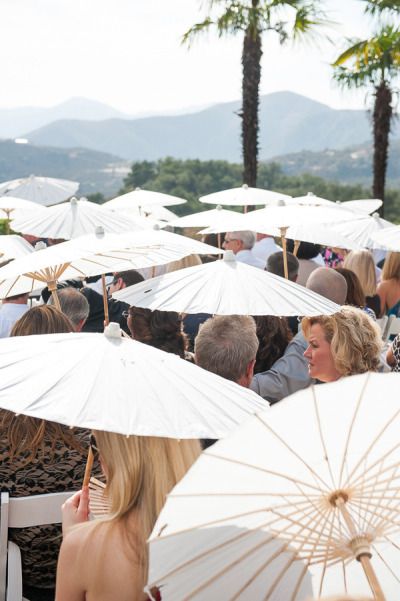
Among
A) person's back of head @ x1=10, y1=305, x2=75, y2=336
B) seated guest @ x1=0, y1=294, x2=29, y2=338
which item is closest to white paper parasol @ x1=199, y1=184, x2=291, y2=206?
seated guest @ x1=0, y1=294, x2=29, y2=338

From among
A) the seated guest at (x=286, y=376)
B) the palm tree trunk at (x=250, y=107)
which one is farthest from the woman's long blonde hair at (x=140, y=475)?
the palm tree trunk at (x=250, y=107)

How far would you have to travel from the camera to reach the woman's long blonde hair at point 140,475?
2234mm

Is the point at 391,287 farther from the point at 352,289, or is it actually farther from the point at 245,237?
the point at 245,237

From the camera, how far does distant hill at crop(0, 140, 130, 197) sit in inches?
5389

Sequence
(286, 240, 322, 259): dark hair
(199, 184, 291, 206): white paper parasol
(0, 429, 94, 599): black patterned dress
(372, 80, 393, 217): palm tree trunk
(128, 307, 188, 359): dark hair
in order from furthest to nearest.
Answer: (372, 80, 393, 217): palm tree trunk → (199, 184, 291, 206): white paper parasol → (286, 240, 322, 259): dark hair → (128, 307, 188, 359): dark hair → (0, 429, 94, 599): black patterned dress

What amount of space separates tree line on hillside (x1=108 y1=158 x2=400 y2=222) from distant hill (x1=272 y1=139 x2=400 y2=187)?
83.1 metres

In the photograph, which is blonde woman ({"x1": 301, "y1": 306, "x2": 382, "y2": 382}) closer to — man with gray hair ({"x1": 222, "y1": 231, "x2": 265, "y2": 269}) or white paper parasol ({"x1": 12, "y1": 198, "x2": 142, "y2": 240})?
white paper parasol ({"x1": 12, "y1": 198, "x2": 142, "y2": 240})

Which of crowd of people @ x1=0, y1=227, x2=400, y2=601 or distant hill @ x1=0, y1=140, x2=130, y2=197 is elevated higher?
crowd of people @ x1=0, y1=227, x2=400, y2=601

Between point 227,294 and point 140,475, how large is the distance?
2.08 meters

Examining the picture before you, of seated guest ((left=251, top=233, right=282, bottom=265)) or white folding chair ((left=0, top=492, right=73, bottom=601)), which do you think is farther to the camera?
seated guest ((left=251, top=233, right=282, bottom=265))

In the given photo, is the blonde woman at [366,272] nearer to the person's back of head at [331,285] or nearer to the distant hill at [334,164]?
the person's back of head at [331,285]

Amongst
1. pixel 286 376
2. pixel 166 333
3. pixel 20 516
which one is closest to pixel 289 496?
pixel 20 516

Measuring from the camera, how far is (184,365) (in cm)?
267

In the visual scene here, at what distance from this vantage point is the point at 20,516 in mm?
2975
